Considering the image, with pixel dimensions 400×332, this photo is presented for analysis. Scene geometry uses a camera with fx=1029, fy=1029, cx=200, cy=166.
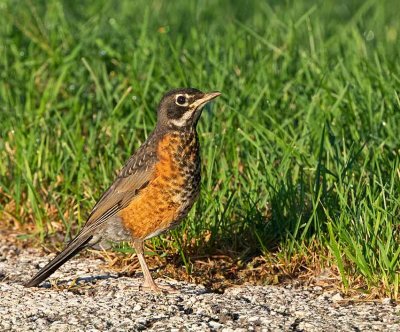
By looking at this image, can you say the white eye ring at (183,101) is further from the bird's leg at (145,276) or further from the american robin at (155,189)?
the bird's leg at (145,276)

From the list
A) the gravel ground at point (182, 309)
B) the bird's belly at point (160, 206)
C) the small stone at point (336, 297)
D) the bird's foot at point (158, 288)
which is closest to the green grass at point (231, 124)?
the small stone at point (336, 297)

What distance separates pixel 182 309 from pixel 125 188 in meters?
1.11

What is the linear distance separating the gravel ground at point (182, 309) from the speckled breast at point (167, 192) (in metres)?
0.36

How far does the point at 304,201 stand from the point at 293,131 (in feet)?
3.57

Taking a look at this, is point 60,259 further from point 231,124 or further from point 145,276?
point 231,124

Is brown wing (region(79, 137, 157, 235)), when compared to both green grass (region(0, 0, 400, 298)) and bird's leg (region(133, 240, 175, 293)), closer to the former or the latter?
bird's leg (region(133, 240, 175, 293))

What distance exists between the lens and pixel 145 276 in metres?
6.19

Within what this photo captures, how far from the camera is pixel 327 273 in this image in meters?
6.27

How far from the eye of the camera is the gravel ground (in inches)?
214

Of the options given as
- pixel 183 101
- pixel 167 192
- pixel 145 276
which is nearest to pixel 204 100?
pixel 183 101

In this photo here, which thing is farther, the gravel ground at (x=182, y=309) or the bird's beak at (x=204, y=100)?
the bird's beak at (x=204, y=100)

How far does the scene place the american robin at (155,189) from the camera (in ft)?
20.9

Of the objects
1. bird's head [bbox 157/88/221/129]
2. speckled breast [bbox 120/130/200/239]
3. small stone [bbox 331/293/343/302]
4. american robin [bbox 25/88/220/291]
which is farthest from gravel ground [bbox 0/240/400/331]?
bird's head [bbox 157/88/221/129]

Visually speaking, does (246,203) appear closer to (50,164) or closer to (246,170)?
(246,170)
